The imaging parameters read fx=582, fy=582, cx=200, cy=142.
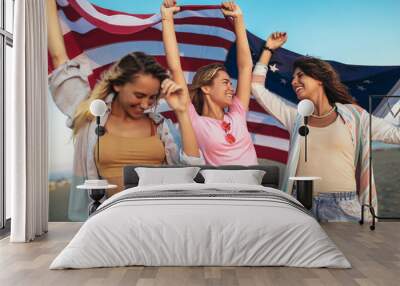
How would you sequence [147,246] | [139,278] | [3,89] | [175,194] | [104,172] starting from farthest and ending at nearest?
[104,172], [3,89], [175,194], [147,246], [139,278]

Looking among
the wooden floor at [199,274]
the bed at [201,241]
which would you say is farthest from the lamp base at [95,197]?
the bed at [201,241]

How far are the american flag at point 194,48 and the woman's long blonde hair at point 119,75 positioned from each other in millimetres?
86

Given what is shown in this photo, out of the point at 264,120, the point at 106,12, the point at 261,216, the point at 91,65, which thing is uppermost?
the point at 106,12

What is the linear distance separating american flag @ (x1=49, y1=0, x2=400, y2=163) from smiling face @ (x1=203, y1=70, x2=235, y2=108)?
0.13m

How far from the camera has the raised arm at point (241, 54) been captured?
7746mm

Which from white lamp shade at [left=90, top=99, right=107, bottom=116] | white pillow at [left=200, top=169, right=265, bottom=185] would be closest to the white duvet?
white pillow at [left=200, top=169, right=265, bottom=185]

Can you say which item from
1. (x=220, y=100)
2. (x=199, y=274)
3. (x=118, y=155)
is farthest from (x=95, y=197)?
(x=199, y=274)

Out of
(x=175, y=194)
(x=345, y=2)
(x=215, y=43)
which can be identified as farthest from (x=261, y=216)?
(x=345, y=2)

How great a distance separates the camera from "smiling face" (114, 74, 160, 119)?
7.70 meters

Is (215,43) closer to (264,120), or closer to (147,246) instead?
(264,120)

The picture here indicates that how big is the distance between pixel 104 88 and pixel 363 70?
136 inches

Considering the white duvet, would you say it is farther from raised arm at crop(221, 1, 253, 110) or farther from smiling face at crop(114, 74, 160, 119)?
raised arm at crop(221, 1, 253, 110)

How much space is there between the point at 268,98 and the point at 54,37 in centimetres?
297

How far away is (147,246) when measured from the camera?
469cm
